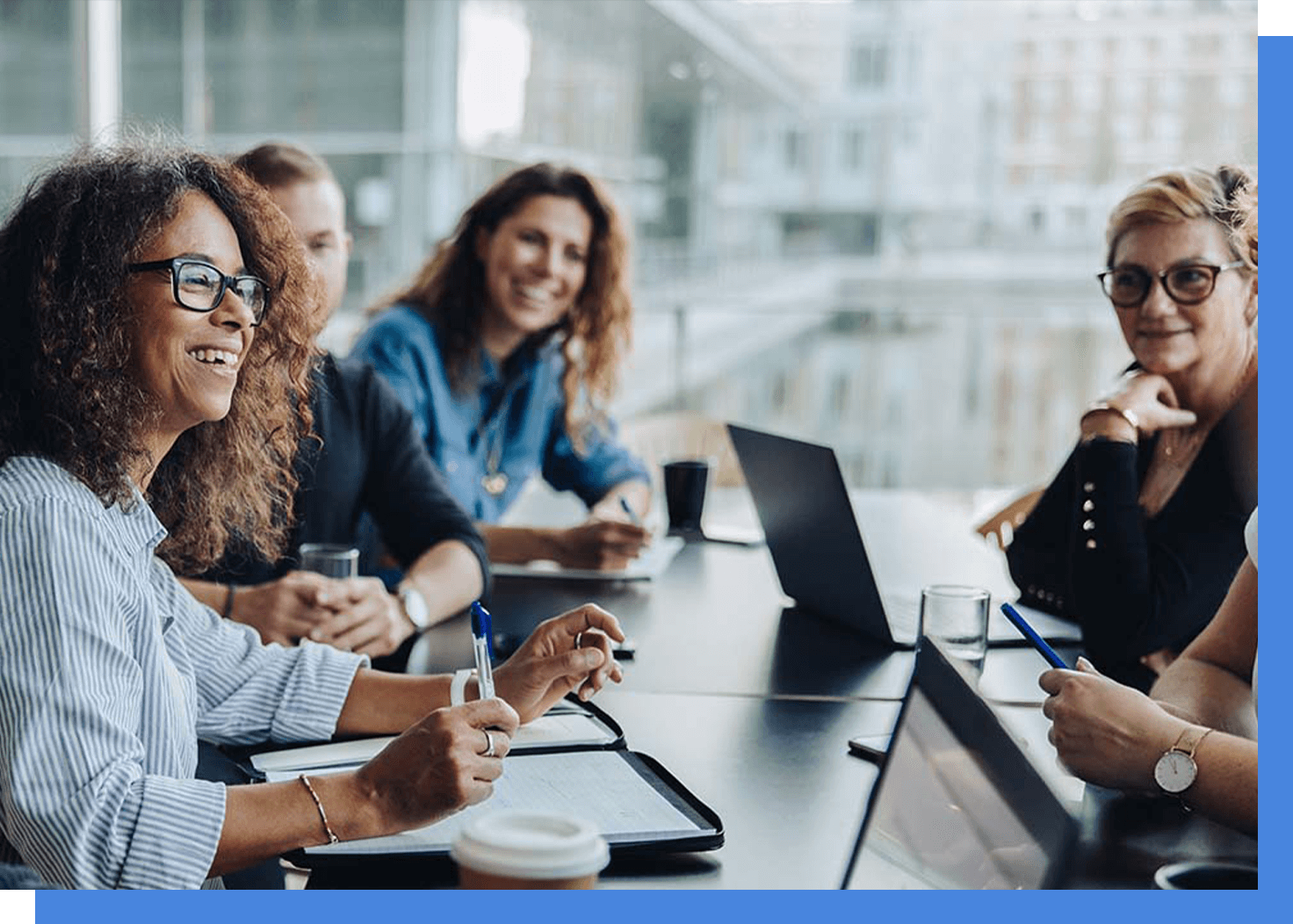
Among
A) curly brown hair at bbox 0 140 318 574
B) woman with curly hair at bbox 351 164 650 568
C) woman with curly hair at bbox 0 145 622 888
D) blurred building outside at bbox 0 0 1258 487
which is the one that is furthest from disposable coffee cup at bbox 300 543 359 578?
blurred building outside at bbox 0 0 1258 487

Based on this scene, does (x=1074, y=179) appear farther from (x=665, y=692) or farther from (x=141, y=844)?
(x=141, y=844)

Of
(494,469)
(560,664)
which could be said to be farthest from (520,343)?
(560,664)

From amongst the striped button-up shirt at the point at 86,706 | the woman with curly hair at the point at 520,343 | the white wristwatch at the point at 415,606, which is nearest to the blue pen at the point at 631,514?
the woman with curly hair at the point at 520,343

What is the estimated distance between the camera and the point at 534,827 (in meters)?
0.92

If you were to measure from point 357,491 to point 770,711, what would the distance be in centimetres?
100

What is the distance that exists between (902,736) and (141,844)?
1.93ft

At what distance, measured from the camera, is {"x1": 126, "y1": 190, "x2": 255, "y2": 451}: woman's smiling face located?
4.50 feet

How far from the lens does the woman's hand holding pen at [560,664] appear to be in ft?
5.02

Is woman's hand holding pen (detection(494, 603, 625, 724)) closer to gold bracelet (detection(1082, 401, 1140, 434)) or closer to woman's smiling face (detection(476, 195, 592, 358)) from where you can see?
gold bracelet (detection(1082, 401, 1140, 434))

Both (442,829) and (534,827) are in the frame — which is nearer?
(534,827)

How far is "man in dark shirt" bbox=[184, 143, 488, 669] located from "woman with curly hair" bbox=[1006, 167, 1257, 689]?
2.95ft

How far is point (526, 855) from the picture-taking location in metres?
0.88

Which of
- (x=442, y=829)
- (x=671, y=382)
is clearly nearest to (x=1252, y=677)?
(x=442, y=829)
